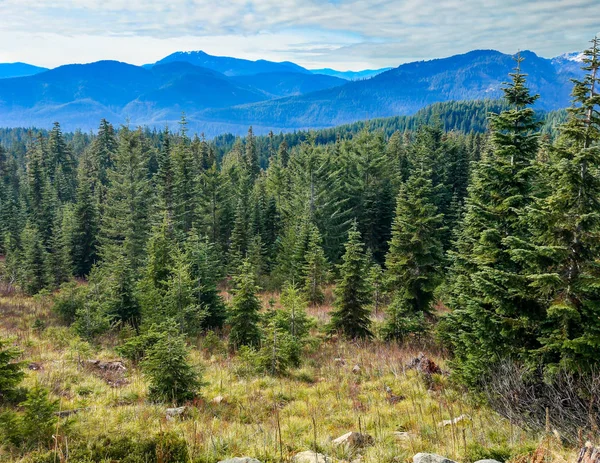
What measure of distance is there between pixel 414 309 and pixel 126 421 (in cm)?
1329

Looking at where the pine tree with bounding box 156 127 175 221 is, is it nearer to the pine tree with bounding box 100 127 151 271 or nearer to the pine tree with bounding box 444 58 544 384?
the pine tree with bounding box 100 127 151 271

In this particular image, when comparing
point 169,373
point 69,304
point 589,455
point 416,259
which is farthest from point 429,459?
point 69,304

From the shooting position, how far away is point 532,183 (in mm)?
10664

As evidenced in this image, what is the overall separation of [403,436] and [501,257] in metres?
5.77

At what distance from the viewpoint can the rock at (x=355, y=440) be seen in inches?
231

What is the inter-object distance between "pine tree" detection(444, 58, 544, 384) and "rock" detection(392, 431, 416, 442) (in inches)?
137

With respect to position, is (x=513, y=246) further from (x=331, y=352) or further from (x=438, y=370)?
(x=331, y=352)

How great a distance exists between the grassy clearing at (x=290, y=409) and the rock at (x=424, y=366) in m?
0.23

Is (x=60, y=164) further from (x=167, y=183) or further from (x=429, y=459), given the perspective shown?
(x=429, y=459)

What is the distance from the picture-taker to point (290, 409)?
827 centimetres

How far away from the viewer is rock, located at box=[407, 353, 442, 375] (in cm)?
1099

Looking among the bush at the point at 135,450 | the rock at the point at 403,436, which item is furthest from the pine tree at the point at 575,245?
the bush at the point at 135,450

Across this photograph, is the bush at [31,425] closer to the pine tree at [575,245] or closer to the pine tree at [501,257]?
the pine tree at [501,257]

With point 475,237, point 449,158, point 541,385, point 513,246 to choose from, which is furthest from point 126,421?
point 449,158
